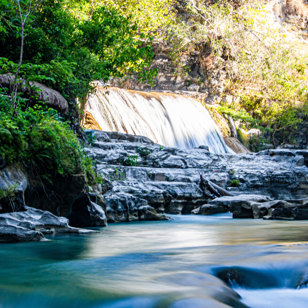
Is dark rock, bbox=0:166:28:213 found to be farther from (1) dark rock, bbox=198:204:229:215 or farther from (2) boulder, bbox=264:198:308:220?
(1) dark rock, bbox=198:204:229:215

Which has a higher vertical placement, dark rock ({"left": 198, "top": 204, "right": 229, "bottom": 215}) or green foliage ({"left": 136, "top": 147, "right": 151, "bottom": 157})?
green foliage ({"left": 136, "top": 147, "right": 151, "bottom": 157})

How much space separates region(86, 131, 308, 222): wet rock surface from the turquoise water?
11.2 feet

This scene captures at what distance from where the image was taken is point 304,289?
2.41m

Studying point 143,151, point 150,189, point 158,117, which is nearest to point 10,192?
point 150,189

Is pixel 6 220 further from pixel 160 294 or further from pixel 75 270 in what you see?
pixel 160 294

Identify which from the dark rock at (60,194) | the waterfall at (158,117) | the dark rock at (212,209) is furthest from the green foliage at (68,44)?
the waterfall at (158,117)

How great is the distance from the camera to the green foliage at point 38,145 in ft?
15.2

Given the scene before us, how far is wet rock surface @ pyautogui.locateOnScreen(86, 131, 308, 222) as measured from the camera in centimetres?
764

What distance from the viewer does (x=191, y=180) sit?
9.92 meters

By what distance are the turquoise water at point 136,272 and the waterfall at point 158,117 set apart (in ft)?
38.5

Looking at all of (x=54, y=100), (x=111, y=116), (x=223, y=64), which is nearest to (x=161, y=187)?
(x=54, y=100)

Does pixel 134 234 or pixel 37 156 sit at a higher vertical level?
pixel 37 156

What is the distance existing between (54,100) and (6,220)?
12.0ft

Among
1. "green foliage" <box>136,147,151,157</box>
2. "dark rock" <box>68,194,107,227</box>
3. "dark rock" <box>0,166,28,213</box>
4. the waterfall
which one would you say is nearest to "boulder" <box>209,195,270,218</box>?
"green foliage" <box>136,147,151,157</box>
